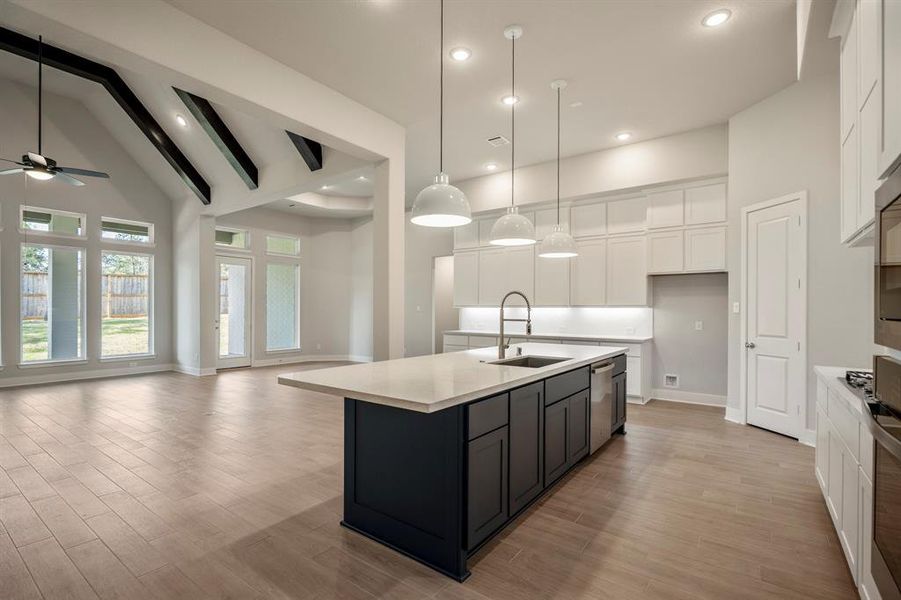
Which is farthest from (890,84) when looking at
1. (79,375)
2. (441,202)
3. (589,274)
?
(79,375)

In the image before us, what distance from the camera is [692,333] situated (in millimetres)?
5805

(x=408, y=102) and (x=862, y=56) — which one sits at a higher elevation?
(x=408, y=102)

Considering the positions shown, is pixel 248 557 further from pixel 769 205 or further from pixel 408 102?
pixel 769 205

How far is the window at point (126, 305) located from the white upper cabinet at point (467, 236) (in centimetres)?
585

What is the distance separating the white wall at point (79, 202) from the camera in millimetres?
6598

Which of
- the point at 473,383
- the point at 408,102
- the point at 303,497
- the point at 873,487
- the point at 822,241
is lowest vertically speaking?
the point at 303,497

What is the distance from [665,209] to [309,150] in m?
4.62

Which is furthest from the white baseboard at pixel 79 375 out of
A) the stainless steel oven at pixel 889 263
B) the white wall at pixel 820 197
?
the white wall at pixel 820 197

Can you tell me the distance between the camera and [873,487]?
1.55 m

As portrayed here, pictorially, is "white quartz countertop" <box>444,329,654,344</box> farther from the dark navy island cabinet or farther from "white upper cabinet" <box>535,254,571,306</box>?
the dark navy island cabinet

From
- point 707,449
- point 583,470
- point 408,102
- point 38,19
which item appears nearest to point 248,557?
point 583,470

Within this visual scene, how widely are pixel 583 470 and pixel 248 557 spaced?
7.82 feet

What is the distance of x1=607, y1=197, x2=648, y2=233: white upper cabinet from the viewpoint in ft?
19.5

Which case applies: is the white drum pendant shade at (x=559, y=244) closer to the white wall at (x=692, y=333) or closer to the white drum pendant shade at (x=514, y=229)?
the white drum pendant shade at (x=514, y=229)
